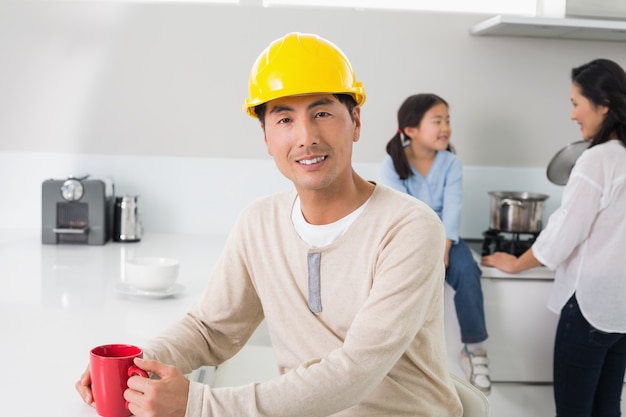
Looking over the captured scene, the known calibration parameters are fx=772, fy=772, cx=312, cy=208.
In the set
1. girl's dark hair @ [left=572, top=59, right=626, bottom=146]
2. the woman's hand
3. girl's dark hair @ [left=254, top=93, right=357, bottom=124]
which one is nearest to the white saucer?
girl's dark hair @ [left=254, top=93, right=357, bottom=124]

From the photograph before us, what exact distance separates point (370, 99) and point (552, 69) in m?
0.78

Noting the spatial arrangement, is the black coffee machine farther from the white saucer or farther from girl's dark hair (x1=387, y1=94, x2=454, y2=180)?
girl's dark hair (x1=387, y1=94, x2=454, y2=180)

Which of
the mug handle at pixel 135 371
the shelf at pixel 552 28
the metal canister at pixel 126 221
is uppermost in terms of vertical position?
the shelf at pixel 552 28

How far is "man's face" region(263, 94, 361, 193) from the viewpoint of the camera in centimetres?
133

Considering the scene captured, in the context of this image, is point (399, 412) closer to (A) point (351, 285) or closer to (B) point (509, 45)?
(A) point (351, 285)

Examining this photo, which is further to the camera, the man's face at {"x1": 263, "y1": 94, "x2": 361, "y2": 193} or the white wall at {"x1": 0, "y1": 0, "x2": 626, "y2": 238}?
the white wall at {"x1": 0, "y1": 0, "x2": 626, "y2": 238}

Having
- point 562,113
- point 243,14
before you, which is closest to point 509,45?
point 562,113

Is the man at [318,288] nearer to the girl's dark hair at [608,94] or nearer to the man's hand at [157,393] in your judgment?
the man's hand at [157,393]

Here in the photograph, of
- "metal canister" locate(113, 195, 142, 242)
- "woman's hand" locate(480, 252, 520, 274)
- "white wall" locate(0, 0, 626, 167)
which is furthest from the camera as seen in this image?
"white wall" locate(0, 0, 626, 167)

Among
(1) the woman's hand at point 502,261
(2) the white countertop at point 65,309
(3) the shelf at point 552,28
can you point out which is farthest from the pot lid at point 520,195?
(2) the white countertop at point 65,309

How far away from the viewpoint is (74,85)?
3170 millimetres

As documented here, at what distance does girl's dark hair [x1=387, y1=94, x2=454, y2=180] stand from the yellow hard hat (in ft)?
5.65

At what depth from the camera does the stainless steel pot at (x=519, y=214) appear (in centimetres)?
302

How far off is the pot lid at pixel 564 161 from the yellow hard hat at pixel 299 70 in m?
1.88
